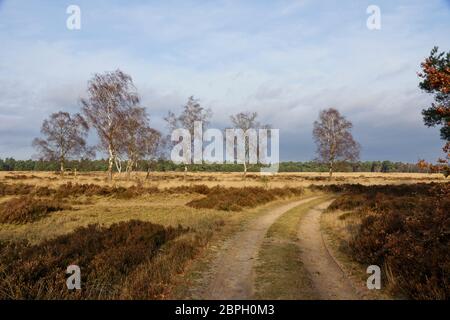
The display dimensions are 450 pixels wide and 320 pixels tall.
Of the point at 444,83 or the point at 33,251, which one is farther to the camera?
the point at 33,251

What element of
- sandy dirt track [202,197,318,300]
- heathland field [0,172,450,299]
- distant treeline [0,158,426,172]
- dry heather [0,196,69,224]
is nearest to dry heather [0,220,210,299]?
heathland field [0,172,450,299]

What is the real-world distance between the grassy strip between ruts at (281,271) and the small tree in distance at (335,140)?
37.0 meters

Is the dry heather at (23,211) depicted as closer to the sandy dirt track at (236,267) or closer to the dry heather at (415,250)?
the sandy dirt track at (236,267)

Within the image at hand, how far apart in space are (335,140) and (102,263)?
44.7 meters

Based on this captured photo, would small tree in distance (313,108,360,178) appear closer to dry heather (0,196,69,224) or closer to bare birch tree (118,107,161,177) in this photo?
bare birch tree (118,107,161,177)

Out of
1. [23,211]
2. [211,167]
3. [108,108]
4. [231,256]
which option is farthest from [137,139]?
[211,167]

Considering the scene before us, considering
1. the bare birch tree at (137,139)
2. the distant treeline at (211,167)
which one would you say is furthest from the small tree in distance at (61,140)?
the distant treeline at (211,167)

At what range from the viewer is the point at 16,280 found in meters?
6.85

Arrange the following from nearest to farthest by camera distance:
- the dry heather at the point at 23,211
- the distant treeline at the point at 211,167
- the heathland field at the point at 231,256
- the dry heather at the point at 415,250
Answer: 1. the dry heather at the point at 415,250
2. the heathland field at the point at 231,256
3. the dry heather at the point at 23,211
4. the distant treeline at the point at 211,167

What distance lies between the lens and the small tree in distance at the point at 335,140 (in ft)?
158

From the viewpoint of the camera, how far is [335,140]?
48312mm

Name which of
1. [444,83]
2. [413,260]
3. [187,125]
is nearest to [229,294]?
[413,260]
